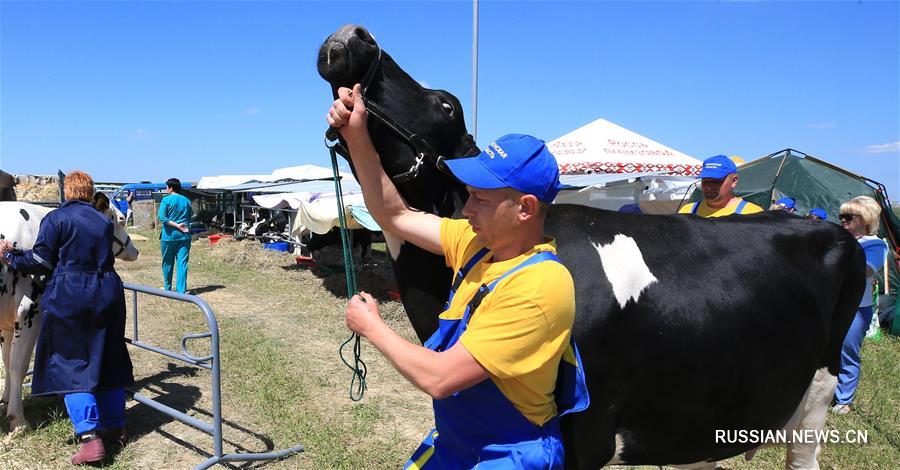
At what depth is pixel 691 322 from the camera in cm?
207

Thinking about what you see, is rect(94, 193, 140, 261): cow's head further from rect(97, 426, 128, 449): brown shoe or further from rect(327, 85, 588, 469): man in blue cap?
rect(327, 85, 588, 469): man in blue cap

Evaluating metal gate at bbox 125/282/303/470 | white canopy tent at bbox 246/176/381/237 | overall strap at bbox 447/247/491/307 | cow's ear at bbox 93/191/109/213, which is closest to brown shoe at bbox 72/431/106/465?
metal gate at bbox 125/282/303/470

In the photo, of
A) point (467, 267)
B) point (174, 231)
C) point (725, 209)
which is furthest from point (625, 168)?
point (467, 267)

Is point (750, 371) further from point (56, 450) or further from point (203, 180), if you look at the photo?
point (203, 180)

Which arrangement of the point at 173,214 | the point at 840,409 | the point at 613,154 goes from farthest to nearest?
the point at 613,154 → the point at 173,214 → the point at 840,409

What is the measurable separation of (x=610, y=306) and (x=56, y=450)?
424cm

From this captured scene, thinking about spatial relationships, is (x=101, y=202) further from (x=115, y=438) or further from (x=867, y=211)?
(x=867, y=211)

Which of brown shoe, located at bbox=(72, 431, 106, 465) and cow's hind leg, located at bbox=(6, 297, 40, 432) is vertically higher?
cow's hind leg, located at bbox=(6, 297, 40, 432)

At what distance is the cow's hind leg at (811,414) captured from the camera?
261 centimetres

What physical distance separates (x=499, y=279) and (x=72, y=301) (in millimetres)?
3722

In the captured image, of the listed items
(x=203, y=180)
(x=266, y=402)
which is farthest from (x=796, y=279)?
(x=203, y=180)

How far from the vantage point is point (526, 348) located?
1.38 metres

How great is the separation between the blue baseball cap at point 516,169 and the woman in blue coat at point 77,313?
3.60m

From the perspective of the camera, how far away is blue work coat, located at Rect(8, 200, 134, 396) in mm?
3934
